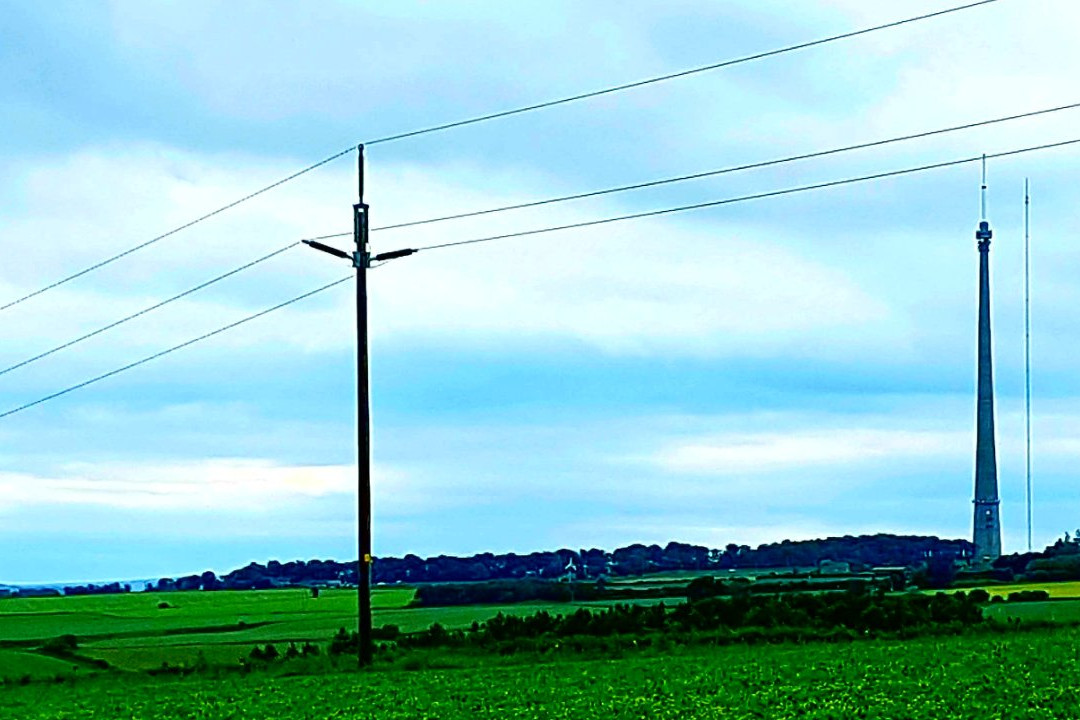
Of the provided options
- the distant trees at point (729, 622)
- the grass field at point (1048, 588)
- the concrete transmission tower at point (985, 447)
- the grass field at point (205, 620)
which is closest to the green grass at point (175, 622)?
the grass field at point (205, 620)

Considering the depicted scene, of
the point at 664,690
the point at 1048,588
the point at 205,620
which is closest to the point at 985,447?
the point at 1048,588

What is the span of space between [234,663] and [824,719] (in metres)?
19.9

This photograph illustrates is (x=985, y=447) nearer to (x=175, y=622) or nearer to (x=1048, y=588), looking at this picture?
(x=1048, y=588)

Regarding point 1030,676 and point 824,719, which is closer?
point 824,719

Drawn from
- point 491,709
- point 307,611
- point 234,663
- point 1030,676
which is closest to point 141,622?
point 307,611

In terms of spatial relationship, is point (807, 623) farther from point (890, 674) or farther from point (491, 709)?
point (491, 709)

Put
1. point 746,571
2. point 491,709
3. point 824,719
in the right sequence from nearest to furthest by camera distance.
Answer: point 824,719, point 491,709, point 746,571

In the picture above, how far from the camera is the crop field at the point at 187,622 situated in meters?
44.1

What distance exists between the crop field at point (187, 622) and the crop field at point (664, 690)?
14.5 feet

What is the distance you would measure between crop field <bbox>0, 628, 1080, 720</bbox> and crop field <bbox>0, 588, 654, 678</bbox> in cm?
442

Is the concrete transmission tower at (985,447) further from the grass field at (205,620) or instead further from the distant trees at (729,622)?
the distant trees at (729,622)

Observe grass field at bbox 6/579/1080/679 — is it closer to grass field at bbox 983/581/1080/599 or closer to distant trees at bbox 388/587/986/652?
grass field at bbox 983/581/1080/599

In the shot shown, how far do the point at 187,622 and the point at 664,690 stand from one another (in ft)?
Answer: 102

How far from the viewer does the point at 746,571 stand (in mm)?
75750
